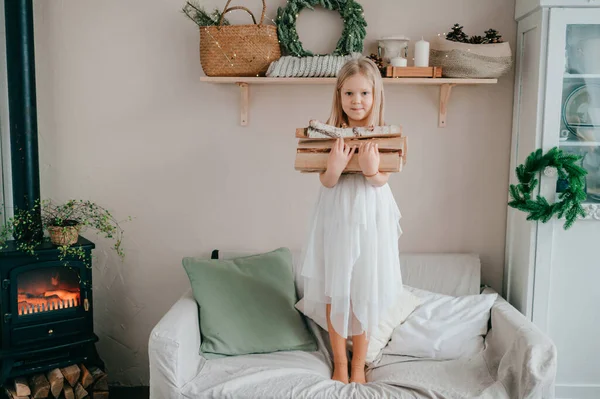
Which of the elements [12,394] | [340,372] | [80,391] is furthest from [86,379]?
[340,372]

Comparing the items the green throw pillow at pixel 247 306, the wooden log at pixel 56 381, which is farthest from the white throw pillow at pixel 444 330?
the wooden log at pixel 56 381

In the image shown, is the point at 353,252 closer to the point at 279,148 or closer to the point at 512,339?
the point at 512,339

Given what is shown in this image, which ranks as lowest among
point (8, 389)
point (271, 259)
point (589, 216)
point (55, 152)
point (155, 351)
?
point (8, 389)

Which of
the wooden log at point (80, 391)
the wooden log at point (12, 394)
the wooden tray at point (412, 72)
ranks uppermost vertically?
the wooden tray at point (412, 72)

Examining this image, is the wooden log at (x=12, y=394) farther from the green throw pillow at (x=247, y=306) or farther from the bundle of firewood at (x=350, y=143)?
the bundle of firewood at (x=350, y=143)

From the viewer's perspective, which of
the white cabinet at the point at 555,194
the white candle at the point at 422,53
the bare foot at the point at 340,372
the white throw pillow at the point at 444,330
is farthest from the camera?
the white candle at the point at 422,53

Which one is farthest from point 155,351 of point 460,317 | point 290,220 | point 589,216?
point 589,216

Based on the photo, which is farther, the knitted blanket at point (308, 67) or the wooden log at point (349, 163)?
the knitted blanket at point (308, 67)

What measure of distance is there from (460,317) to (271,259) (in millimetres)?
883

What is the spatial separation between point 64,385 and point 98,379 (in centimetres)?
15

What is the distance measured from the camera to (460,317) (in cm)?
243

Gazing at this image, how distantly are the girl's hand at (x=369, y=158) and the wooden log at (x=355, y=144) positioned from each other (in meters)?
0.03

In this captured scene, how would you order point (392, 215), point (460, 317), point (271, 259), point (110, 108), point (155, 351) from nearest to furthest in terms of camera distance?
point (155, 351), point (392, 215), point (460, 317), point (271, 259), point (110, 108)

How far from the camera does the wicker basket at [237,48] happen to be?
2547 mm
